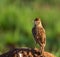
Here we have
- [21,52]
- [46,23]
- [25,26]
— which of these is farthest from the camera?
[46,23]

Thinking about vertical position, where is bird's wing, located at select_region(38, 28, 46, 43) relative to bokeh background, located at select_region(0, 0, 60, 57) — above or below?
above

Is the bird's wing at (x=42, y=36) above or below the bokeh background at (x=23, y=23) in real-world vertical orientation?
above

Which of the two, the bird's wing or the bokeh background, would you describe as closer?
the bird's wing

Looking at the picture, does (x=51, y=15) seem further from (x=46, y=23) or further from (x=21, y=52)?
(x=21, y=52)

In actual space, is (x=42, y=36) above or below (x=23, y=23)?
above

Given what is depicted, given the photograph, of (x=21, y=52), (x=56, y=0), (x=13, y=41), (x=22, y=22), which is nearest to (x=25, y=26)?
(x=22, y=22)

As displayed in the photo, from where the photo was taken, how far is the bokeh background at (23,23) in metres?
14.8

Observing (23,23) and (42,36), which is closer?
(42,36)

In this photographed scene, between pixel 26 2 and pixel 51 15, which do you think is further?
pixel 26 2

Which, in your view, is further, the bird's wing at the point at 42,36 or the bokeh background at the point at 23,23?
the bokeh background at the point at 23,23

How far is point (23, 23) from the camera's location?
53.9 ft

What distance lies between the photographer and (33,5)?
20516 mm

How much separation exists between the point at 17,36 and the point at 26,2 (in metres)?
5.91

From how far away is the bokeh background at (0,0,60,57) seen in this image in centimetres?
1483
